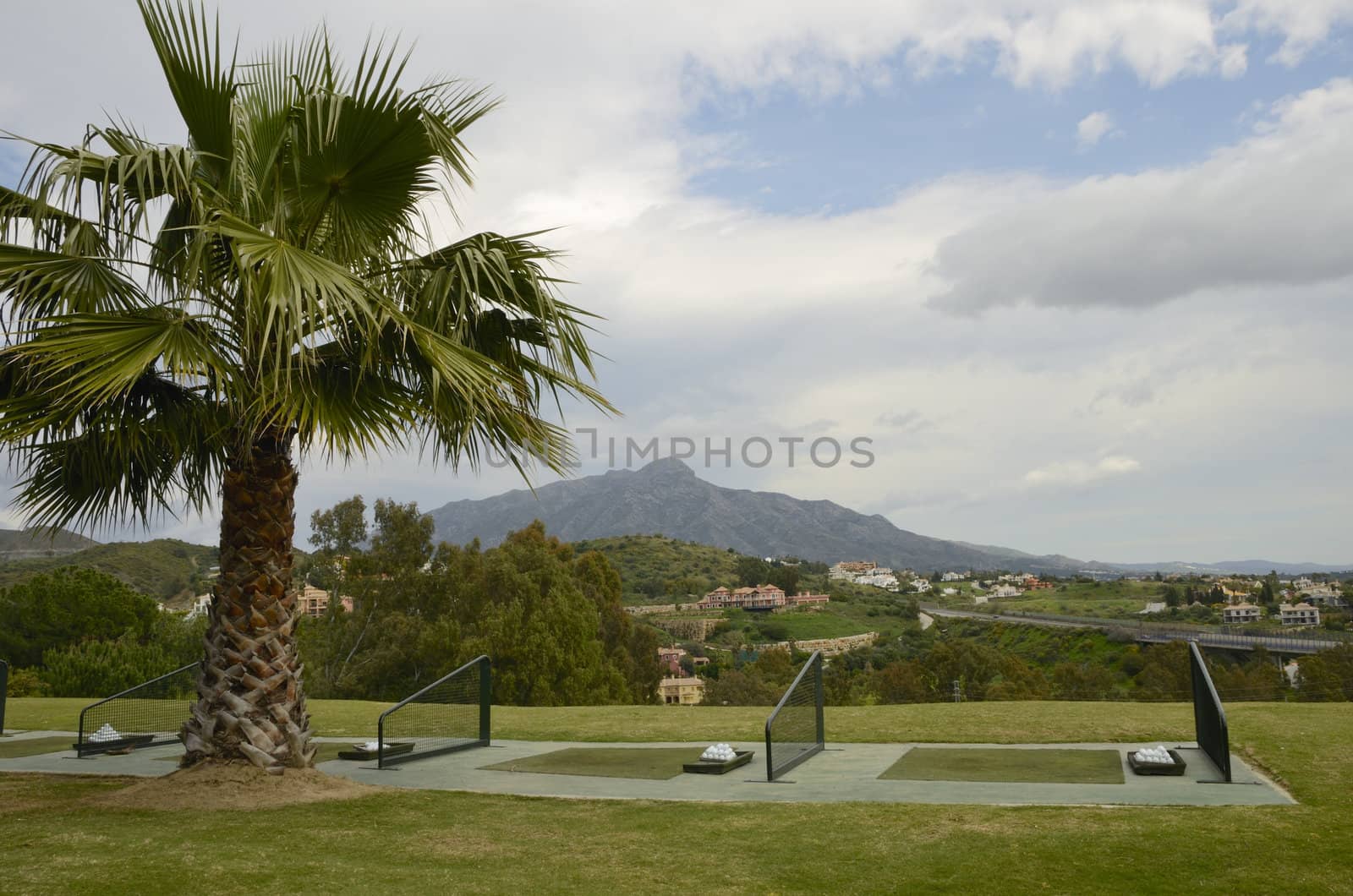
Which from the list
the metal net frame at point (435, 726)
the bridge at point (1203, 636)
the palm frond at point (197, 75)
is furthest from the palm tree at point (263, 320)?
the bridge at point (1203, 636)

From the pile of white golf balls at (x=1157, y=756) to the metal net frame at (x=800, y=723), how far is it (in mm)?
3110

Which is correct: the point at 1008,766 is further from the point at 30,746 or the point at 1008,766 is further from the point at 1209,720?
the point at 30,746

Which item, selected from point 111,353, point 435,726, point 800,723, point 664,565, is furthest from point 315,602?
point 664,565

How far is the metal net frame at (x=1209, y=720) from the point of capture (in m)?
7.95

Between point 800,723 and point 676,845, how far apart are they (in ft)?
17.9

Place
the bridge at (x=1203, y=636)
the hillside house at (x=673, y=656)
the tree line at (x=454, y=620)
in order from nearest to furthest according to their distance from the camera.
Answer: the tree line at (x=454, y=620) < the hillside house at (x=673, y=656) < the bridge at (x=1203, y=636)

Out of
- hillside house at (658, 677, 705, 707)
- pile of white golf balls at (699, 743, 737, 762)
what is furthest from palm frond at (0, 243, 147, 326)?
hillside house at (658, 677, 705, 707)

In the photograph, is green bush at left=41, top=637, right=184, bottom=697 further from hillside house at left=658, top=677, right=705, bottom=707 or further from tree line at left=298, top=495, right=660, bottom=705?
hillside house at left=658, top=677, right=705, bottom=707

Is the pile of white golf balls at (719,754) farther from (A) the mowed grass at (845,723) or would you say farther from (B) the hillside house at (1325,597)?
(B) the hillside house at (1325,597)

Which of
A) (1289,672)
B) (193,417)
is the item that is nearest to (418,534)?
(193,417)

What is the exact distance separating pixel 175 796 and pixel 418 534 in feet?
111

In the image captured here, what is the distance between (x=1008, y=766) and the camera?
9.42 metres

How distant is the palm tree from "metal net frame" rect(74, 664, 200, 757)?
5.13 feet

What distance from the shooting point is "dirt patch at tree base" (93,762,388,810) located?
773 cm
